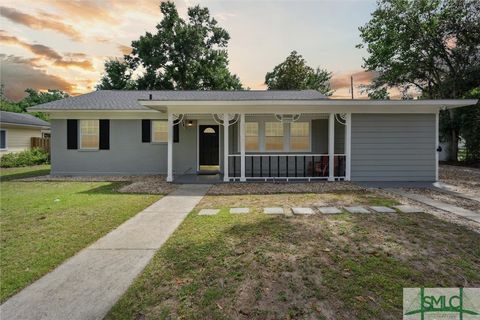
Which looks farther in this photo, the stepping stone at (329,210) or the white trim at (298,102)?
the white trim at (298,102)

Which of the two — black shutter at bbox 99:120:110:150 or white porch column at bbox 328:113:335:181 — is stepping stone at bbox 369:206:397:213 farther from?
black shutter at bbox 99:120:110:150

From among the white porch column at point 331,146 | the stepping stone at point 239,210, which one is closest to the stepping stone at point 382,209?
the stepping stone at point 239,210

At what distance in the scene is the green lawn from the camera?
3.33m

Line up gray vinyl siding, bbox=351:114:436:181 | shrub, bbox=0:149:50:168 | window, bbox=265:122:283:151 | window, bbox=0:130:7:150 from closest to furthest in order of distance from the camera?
gray vinyl siding, bbox=351:114:436:181
window, bbox=265:122:283:151
shrub, bbox=0:149:50:168
window, bbox=0:130:7:150

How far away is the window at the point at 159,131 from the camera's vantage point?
1206 cm

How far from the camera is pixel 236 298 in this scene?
2607 millimetres

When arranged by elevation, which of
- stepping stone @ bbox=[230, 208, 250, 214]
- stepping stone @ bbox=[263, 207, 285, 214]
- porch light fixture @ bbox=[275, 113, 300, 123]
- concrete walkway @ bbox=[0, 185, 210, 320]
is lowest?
concrete walkway @ bbox=[0, 185, 210, 320]

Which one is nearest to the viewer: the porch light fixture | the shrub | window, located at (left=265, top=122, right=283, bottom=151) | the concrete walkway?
the concrete walkway

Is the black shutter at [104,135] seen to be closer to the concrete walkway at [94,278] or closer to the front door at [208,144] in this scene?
the front door at [208,144]

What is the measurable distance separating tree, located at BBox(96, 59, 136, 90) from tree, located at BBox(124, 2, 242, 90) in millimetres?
850

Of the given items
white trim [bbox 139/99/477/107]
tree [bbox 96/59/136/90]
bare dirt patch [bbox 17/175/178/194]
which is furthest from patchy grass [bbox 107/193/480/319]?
tree [bbox 96/59/136/90]

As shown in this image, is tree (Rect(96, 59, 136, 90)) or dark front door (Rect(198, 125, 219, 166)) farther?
tree (Rect(96, 59, 136, 90))

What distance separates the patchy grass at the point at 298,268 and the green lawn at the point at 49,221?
4.36ft

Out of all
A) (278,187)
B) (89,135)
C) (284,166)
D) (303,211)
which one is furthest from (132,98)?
(303,211)
